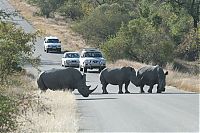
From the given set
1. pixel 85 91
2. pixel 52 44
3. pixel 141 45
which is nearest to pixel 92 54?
pixel 141 45

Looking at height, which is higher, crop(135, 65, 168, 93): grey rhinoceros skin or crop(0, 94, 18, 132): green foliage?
crop(0, 94, 18, 132): green foliage

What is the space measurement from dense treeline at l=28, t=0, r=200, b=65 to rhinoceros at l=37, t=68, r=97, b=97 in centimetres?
2901

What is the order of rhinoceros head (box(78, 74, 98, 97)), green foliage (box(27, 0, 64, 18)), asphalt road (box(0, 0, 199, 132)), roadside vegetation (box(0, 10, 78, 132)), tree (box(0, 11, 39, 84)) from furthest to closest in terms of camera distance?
green foliage (box(27, 0, 64, 18))
rhinoceros head (box(78, 74, 98, 97))
asphalt road (box(0, 0, 199, 132))
tree (box(0, 11, 39, 84))
roadside vegetation (box(0, 10, 78, 132))

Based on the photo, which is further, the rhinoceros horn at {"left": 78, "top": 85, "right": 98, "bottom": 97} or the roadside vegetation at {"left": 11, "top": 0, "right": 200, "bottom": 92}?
the roadside vegetation at {"left": 11, "top": 0, "right": 200, "bottom": 92}

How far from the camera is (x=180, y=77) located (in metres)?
42.2

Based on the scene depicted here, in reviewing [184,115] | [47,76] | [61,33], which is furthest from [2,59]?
[61,33]

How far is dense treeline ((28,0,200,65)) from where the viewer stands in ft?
200

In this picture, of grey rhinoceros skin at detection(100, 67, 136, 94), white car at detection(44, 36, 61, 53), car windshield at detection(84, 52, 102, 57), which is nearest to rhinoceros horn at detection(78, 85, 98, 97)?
grey rhinoceros skin at detection(100, 67, 136, 94)

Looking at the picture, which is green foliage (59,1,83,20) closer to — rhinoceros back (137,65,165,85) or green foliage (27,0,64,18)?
green foliage (27,0,64,18)

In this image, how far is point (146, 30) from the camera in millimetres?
61531

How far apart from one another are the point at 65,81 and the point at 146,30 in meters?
31.6

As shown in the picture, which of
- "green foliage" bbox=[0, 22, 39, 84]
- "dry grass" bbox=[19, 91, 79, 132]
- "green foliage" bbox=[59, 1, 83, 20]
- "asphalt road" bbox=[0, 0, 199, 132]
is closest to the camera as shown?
"green foliage" bbox=[0, 22, 39, 84]

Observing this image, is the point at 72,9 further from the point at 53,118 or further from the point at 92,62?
the point at 53,118

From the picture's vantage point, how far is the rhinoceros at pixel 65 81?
30.8 meters
